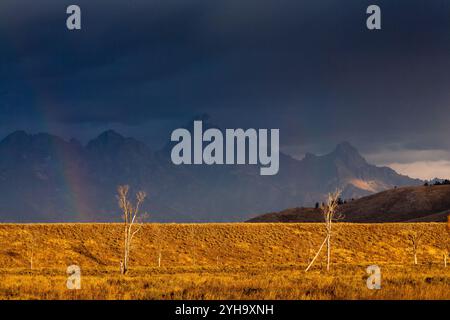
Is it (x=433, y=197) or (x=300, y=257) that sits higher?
(x=433, y=197)

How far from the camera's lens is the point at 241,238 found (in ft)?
328

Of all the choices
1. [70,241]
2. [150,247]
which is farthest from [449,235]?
[70,241]

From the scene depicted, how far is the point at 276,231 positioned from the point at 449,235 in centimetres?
3198
